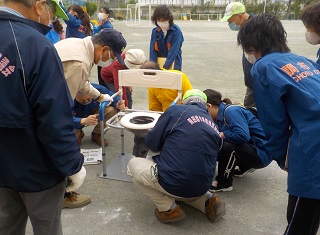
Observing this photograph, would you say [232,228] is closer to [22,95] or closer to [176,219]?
[176,219]

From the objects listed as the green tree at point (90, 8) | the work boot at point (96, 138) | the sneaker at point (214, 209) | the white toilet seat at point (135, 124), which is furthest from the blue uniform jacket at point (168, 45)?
the green tree at point (90, 8)

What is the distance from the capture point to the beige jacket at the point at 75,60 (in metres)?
2.29

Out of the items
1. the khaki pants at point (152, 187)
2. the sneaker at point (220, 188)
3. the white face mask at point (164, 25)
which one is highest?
the white face mask at point (164, 25)

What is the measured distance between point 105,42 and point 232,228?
69.5 inches

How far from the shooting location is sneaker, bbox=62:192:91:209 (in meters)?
2.59

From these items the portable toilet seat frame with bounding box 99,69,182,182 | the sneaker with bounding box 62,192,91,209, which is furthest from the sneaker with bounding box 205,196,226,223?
the sneaker with bounding box 62,192,91,209

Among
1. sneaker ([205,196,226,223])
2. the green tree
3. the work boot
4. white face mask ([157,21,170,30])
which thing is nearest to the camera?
sneaker ([205,196,226,223])

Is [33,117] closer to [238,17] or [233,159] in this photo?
[233,159]

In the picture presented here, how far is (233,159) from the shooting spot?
274cm

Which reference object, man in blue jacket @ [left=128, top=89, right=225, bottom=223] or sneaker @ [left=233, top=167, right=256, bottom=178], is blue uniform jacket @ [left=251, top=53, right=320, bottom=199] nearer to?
man in blue jacket @ [left=128, top=89, right=225, bottom=223]

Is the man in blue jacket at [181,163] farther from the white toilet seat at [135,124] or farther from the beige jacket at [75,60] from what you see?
the beige jacket at [75,60]

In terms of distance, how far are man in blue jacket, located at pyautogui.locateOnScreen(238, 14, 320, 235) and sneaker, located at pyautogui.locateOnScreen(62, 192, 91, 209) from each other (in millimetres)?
1617

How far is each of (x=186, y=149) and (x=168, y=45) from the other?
2.73 metres

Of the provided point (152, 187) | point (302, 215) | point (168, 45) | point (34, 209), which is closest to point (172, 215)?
point (152, 187)
